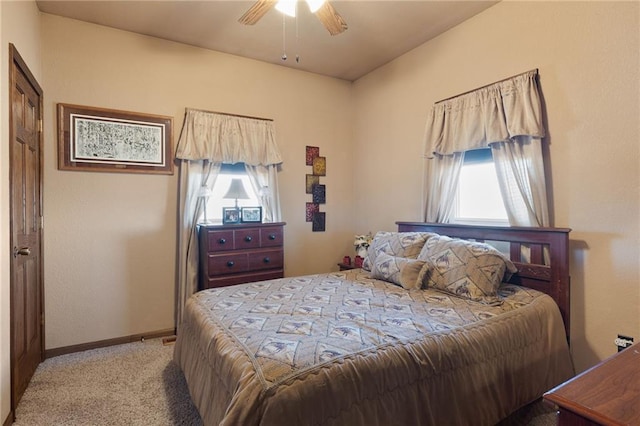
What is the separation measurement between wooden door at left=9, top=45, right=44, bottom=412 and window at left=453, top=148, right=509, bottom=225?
3388 mm

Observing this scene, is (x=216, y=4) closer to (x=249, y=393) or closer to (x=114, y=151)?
(x=114, y=151)

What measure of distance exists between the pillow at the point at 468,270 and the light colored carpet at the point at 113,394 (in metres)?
0.73

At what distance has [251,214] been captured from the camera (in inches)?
133

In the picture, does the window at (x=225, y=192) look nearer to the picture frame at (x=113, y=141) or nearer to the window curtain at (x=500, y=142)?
the picture frame at (x=113, y=141)

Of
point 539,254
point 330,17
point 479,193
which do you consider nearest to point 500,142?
point 479,193

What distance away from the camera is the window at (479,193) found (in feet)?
9.17

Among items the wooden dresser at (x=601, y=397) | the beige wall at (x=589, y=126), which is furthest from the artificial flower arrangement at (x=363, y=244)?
the wooden dresser at (x=601, y=397)

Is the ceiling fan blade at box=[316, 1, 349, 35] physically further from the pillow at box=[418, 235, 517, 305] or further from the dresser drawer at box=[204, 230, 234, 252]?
the dresser drawer at box=[204, 230, 234, 252]

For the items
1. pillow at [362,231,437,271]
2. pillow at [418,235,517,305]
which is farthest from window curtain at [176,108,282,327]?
pillow at [418,235,517,305]

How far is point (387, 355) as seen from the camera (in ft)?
4.51

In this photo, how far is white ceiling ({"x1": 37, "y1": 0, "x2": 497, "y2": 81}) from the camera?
2697 millimetres

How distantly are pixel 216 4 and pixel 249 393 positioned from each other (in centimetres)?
288

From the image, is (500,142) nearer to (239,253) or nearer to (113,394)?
(239,253)

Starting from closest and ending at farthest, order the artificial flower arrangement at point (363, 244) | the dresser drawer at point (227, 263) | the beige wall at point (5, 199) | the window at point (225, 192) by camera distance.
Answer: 1. the beige wall at point (5, 199)
2. the dresser drawer at point (227, 263)
3. the window at point (225, 192)
4. the artificial flower arrangement at point (363, 244)
